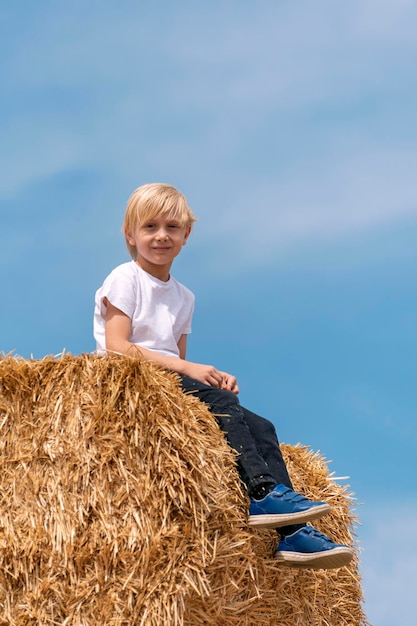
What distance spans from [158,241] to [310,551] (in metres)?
1.81

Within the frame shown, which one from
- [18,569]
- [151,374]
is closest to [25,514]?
[18,569]

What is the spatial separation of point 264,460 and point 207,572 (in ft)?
2.22

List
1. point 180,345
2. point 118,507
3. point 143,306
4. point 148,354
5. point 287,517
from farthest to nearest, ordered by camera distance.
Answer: point 180,345, point 143,306, point 148,354, point 287,517, point 118,507

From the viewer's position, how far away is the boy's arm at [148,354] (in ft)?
14.7

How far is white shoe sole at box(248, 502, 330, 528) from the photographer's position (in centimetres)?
402

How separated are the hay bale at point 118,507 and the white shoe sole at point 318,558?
0.26ft

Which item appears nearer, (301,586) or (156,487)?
(156,487)

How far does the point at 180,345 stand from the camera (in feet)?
17.2

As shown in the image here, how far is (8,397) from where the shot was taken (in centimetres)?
416

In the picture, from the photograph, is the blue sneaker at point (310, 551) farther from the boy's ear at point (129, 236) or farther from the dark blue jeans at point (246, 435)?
the boy's ear at point (129, 236)

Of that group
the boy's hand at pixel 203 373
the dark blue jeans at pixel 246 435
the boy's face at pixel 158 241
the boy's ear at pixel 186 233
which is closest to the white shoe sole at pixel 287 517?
the dark blue jeans at pixel 246 435

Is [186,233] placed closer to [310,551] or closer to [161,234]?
[161,234]

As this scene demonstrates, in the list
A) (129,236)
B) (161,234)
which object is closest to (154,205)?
(161,234)

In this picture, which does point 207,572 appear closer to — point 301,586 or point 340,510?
point 301,586
